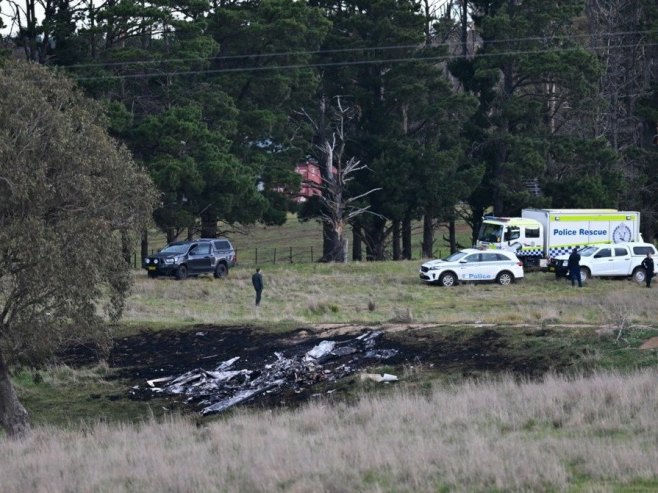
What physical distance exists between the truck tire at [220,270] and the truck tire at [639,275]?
679 inches

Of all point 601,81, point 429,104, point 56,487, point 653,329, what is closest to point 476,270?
point 429,104

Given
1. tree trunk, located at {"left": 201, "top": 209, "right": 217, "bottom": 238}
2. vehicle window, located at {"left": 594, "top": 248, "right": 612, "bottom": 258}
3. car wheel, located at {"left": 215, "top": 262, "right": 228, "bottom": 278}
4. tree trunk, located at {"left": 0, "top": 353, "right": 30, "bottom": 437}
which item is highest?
tree trunk, located at {"left": 201, "top": 209, "right": 217, "bottom": 238}

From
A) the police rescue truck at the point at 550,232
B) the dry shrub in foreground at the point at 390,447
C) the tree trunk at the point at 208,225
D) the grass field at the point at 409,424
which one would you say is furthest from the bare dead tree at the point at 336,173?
the dry shrub in foreground at the point at 390,447

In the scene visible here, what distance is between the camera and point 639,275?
A: 4734cm

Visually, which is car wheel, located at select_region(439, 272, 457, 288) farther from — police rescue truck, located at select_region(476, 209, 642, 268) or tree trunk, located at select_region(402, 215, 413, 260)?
tree trunk, located at select_region(402, 215, 413, 260)

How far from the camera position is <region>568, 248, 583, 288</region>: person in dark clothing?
44562mm

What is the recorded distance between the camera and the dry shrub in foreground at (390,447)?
13.0 metres

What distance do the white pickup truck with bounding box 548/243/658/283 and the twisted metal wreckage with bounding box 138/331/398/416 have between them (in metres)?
21.3

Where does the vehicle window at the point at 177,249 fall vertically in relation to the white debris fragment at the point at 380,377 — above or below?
above

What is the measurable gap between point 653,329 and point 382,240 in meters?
39.2

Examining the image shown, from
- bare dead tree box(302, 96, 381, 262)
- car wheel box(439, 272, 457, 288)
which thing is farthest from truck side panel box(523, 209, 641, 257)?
bare dead tree box(302, 96, 381, 262)

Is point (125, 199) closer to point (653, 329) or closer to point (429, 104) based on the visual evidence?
point (653, 329)

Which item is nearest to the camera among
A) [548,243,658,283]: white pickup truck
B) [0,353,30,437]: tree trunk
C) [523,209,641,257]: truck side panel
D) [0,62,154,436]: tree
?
[0,62,154,436]: tree

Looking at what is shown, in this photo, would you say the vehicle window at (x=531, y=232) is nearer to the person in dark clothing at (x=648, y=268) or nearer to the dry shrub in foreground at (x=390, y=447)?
the person in dark clothing at (x=648, y=268)
